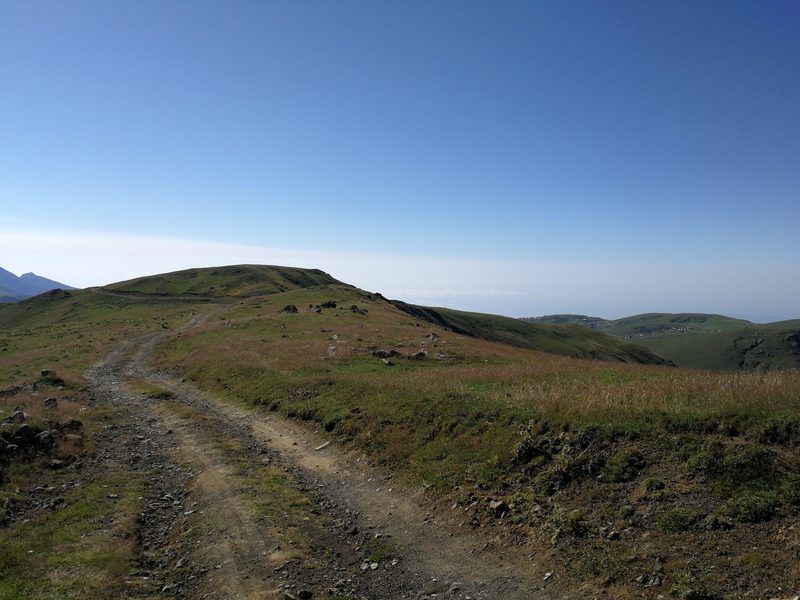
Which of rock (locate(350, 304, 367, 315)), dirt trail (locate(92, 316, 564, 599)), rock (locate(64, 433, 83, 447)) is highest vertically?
rock (locate(350, 304, 367, 315))

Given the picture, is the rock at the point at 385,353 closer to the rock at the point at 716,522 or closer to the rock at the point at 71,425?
the rock at the point at 71,425

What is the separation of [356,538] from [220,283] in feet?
541

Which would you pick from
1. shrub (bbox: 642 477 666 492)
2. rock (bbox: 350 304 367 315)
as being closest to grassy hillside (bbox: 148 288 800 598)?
shrub (bbox: 642 477 666 492)

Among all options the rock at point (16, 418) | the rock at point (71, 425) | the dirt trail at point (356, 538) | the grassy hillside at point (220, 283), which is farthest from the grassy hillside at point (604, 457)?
the grassy hillside at point (220, 283)

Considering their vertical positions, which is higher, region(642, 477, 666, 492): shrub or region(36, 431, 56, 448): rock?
region(642, 477, 666, 492): shrub

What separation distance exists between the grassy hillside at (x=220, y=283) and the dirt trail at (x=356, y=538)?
127 meters

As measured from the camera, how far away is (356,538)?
1281 cm

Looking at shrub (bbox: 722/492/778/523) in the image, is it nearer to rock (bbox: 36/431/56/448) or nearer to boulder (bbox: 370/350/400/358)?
rock (bbox: 36/431/56/448)

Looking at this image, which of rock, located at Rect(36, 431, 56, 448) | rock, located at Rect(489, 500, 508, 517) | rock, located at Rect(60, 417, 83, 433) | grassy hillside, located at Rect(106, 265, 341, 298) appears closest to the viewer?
rock, located at Rect(489, 500, 508, 517)

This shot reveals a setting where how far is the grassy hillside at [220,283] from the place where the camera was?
150m

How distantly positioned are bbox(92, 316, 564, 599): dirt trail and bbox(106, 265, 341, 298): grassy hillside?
127 metres

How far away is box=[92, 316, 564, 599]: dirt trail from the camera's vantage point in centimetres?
1030

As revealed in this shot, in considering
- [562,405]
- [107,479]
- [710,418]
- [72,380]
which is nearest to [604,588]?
[710,418]

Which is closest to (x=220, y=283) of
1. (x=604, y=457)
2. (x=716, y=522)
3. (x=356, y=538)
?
(x=356, y=538)
